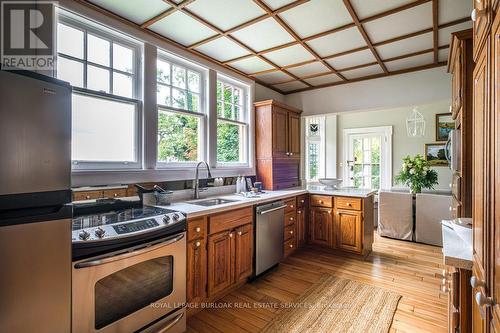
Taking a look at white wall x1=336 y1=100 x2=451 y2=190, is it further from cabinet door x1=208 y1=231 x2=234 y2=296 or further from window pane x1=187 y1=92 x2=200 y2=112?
cabinet door x1=208 y1=231 x2=234 y2=296

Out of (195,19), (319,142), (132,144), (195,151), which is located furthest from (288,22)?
(319,142)

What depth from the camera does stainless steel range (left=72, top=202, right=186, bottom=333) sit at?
4.61 ft

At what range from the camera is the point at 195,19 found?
7.48ft

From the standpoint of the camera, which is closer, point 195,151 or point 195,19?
point 195,19

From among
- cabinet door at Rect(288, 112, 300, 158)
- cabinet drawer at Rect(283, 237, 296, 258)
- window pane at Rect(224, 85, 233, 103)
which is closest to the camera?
cabinet drawer at Rect(283, 237, 296, 258)

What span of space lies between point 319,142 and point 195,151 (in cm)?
436

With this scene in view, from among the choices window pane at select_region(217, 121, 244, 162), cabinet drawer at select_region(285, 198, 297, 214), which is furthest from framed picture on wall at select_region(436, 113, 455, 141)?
window pane at select_region(217, 121, 244, 162)

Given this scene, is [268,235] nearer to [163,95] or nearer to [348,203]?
[348,203]

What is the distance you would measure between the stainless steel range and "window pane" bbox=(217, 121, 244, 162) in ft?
4.91

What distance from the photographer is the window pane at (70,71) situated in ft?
6.44

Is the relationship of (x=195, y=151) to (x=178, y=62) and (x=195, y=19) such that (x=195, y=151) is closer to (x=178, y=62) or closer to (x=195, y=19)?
(x=178, y=62)

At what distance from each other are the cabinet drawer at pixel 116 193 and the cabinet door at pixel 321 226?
2.61 meters

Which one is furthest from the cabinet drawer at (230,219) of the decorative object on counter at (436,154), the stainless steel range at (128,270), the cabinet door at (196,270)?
the decorative object on counter at (436,154)

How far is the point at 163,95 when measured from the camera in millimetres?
2699
